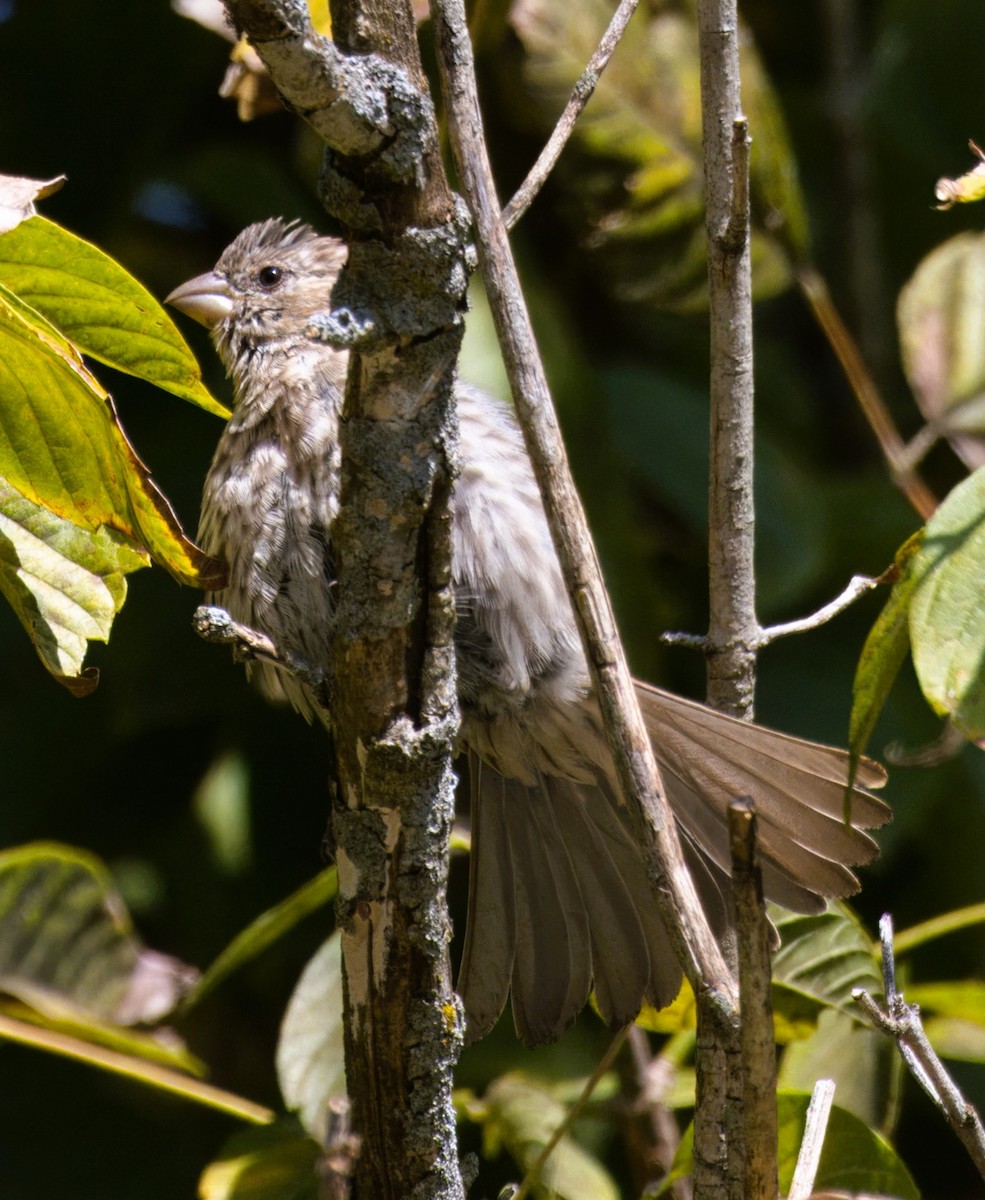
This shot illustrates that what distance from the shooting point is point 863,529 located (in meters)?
2.87

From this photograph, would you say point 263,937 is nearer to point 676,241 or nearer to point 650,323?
point 676,241

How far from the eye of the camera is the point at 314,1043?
1972mm

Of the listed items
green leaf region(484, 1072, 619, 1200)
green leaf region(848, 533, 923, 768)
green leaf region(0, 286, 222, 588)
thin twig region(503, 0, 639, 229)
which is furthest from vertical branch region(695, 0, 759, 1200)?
green leaf region(0, 286, 222, 588)

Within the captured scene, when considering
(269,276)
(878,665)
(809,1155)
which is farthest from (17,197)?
(269,276)

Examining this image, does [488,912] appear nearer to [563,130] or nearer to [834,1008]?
[834,1008]

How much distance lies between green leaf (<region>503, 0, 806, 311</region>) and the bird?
43cm

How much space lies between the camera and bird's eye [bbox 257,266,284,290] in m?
2.71

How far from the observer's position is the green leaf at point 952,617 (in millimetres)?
1093

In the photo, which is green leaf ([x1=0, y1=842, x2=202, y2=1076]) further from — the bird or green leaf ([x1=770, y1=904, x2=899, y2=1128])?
green leaf ([x1=770, y1=904, x2=899, y2=1128])

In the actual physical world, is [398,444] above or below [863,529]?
above

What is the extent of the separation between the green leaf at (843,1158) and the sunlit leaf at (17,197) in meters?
1.18

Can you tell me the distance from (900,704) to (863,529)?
37 cm

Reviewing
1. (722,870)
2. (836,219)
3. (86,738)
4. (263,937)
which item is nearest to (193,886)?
(86,738)

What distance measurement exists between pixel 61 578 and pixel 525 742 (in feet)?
3.25
